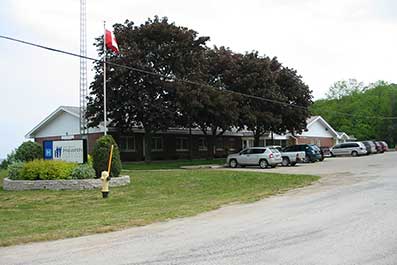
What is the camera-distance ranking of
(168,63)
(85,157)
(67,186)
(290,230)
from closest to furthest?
1. (290,230)
2. (67,186)
3. (85,157)
4. (168,63)

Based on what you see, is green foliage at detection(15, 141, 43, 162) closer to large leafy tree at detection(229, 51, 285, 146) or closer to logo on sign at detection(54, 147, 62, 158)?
logo on sign at detection(54, 147, 62, 158)

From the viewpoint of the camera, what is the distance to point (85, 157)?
2259cm

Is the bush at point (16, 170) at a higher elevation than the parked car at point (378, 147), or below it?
below

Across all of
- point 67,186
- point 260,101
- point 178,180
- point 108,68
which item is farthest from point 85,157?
point 260,101

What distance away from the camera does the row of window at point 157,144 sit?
4569cm

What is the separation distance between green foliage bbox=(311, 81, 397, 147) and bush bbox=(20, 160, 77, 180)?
266 feet

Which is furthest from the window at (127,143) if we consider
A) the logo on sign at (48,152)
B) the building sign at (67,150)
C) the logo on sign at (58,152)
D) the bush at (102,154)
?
the bush at (102,154)

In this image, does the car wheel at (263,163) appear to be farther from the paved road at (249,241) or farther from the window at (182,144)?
the paved road at (249,241)

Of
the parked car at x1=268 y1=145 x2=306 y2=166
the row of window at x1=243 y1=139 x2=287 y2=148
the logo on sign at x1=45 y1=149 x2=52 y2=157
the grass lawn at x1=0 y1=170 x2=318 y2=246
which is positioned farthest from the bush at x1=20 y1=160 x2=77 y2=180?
the row of window at x1=243 y1=139 x2=287 y2=148

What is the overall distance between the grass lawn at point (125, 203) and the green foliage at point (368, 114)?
75.3 metres

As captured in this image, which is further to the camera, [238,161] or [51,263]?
[238,161]

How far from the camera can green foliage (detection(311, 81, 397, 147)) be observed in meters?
95.2

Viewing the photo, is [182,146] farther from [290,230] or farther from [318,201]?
[290,230]

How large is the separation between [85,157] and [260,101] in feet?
86.4
